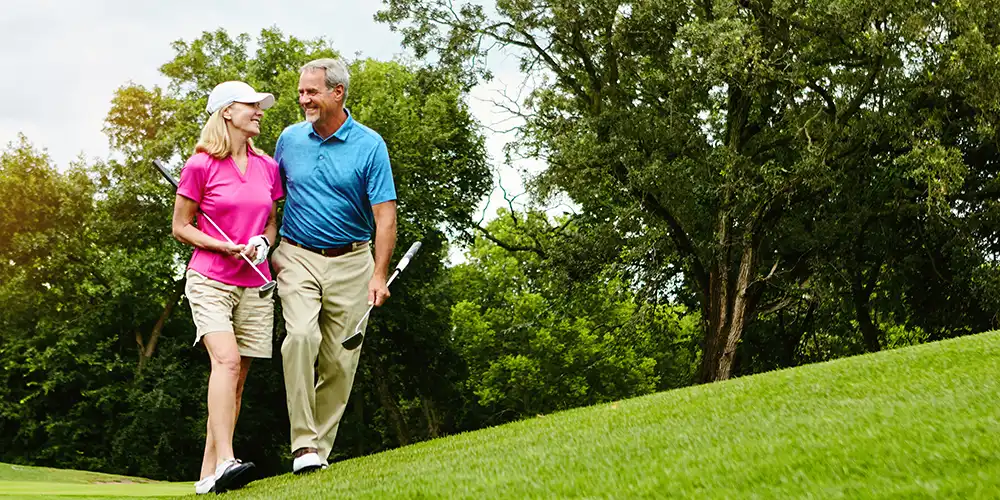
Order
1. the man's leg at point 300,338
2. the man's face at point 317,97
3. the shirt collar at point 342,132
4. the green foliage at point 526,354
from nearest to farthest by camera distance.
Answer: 1. the man's leg at point 300,338
2. the man's face at point 317,97
3. the shirt collar at point 342,132
4. the green foliage at point 526,354

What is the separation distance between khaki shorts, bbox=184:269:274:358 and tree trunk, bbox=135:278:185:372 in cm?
3150

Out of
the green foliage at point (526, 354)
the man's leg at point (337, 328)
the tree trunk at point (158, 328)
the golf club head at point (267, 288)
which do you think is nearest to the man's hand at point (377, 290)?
the man's leg at point (337, 328)

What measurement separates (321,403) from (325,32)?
3324cm

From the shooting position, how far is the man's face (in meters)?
6.82

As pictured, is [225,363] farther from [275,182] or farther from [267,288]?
[275,182]

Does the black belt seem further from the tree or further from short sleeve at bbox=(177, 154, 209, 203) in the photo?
the tree

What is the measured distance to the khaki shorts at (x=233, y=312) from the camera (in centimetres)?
636

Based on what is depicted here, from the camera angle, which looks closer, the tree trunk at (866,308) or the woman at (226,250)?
the woman at (226,250)

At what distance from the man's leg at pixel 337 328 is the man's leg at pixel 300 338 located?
139mm

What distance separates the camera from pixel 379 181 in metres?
6.91

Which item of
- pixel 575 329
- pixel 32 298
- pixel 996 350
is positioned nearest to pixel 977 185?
pixel 996 350

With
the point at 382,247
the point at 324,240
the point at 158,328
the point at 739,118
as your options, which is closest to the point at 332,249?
the point at 324,240

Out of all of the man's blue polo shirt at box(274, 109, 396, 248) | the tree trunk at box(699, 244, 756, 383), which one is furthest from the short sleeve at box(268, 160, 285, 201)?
the tree trunk at box(699, 244, 756, 383)

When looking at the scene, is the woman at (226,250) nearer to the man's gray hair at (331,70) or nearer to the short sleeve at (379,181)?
the man's gray hair at (331,70)
